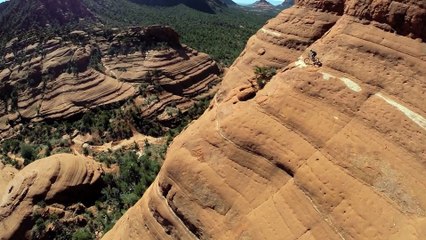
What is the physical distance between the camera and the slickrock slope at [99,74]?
223ft

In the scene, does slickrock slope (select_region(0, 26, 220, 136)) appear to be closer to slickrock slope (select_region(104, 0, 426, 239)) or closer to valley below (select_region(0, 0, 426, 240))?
valley below (select_region(0, 0, 426, 240))

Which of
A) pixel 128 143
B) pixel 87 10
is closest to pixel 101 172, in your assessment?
pixel 128 143

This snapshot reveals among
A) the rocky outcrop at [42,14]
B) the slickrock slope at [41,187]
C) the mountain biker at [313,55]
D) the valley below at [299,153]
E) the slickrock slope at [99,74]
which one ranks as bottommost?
the rocky outcrop at [42,14]

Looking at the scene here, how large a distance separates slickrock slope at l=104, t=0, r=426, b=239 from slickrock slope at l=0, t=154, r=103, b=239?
16761mm

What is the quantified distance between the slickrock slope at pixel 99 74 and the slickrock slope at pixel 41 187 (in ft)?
75.6

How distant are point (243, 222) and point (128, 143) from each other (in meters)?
41.4

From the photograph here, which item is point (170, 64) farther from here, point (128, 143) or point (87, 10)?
point (87, 10)

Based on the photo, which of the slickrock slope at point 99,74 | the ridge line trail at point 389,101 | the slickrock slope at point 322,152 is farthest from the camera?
the slickrock slope at point 99,74

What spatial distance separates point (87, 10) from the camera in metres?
150

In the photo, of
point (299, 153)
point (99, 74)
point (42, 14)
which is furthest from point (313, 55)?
point (42, 14)

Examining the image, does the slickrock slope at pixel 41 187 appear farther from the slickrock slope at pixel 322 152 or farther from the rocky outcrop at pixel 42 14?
the rocky outcrop at pixel 42 14

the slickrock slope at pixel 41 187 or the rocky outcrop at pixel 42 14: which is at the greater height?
the slickrock slope at pixel 41 187

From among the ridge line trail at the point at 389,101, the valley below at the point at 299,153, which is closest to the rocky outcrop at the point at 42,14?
the valley below at the point at 299,153

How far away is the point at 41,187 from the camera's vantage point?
129 feet
